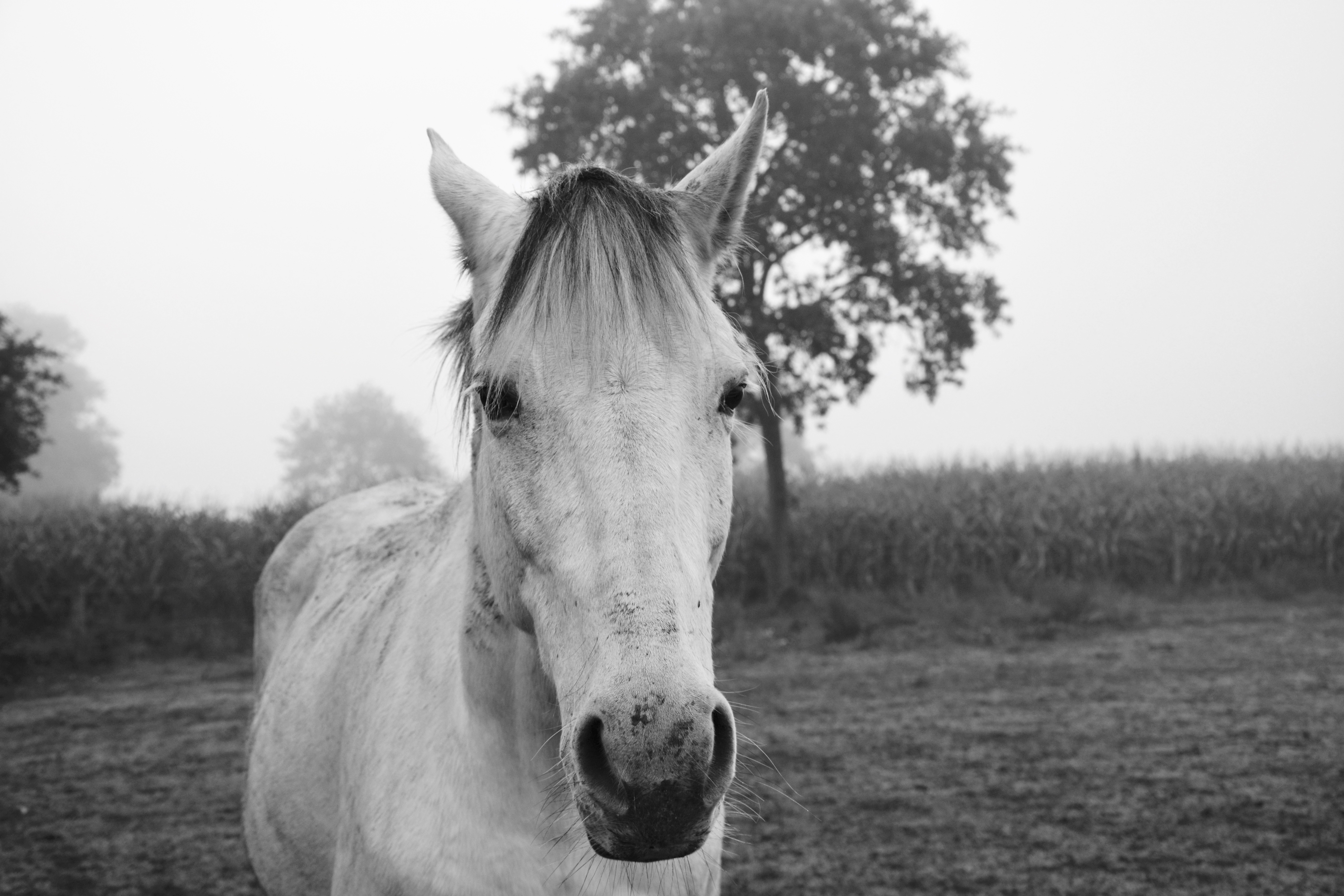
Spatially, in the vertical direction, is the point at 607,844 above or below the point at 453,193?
below

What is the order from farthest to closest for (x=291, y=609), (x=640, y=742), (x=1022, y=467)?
(x=1022, y=467) → (x=291, y=609) → (x=640, y=742)

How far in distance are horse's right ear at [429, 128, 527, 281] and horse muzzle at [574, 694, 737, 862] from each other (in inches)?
43.6

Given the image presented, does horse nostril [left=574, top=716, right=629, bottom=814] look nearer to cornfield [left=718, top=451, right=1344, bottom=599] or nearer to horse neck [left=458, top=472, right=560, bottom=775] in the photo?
horse neck [left=458, top=472, right=560, bottom=775]

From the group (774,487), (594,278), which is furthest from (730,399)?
(774,487)

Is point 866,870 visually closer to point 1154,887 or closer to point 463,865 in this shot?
point 1154,887

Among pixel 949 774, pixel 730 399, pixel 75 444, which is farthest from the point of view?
pixel 75 444

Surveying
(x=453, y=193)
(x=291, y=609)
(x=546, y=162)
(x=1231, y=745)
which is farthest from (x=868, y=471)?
(x=453, y=193)

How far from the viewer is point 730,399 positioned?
1813mm

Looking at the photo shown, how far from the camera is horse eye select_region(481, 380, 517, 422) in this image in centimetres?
174

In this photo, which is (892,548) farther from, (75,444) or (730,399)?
(75,444)

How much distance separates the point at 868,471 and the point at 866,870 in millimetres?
16187

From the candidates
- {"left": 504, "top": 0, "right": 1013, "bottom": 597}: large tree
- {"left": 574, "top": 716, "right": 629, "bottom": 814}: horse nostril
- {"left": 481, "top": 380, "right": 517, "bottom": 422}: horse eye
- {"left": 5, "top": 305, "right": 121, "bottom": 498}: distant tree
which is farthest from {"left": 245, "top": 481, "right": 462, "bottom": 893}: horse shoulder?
{"left": 5, "top": 305, "right": 121, "bottom": 498}: distant tree

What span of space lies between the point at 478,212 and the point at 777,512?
41.5 ft

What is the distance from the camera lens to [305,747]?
286cm
